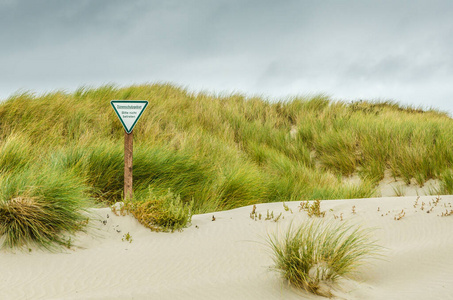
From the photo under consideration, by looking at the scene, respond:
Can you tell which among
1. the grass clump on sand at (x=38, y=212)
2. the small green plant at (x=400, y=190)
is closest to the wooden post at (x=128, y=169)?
the grass clump on sand at (x=38, y=212)

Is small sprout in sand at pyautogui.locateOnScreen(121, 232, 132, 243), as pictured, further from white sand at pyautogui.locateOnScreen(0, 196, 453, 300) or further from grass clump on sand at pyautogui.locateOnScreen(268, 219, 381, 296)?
grass clump on sand at pyautogui.locateOnScreen(268, 219, 381, 296)

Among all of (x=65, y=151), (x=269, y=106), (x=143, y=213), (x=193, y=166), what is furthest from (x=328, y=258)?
(x=269, y=106)

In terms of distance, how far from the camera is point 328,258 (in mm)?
3035

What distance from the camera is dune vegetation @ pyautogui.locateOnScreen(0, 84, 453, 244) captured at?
581cm

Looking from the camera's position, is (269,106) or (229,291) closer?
(229,291)

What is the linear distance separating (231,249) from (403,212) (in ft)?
7.18

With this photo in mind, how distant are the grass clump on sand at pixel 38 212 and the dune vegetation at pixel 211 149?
0.03 metres

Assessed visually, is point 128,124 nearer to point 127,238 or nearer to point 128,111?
point 128,111

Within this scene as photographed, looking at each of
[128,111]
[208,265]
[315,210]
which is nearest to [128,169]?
[128,111]

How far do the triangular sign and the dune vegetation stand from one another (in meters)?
0.88

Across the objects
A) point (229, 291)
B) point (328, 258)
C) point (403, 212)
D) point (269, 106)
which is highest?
point (269, 106)

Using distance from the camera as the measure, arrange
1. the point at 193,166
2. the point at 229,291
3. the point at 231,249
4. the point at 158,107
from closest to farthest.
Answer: the point at 229,291 → the point at 231,249 → the point at 193,166 → the point at 158,107

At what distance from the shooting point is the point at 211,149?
8609 mm

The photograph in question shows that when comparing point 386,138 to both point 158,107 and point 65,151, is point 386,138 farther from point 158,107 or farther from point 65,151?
point 65,151
